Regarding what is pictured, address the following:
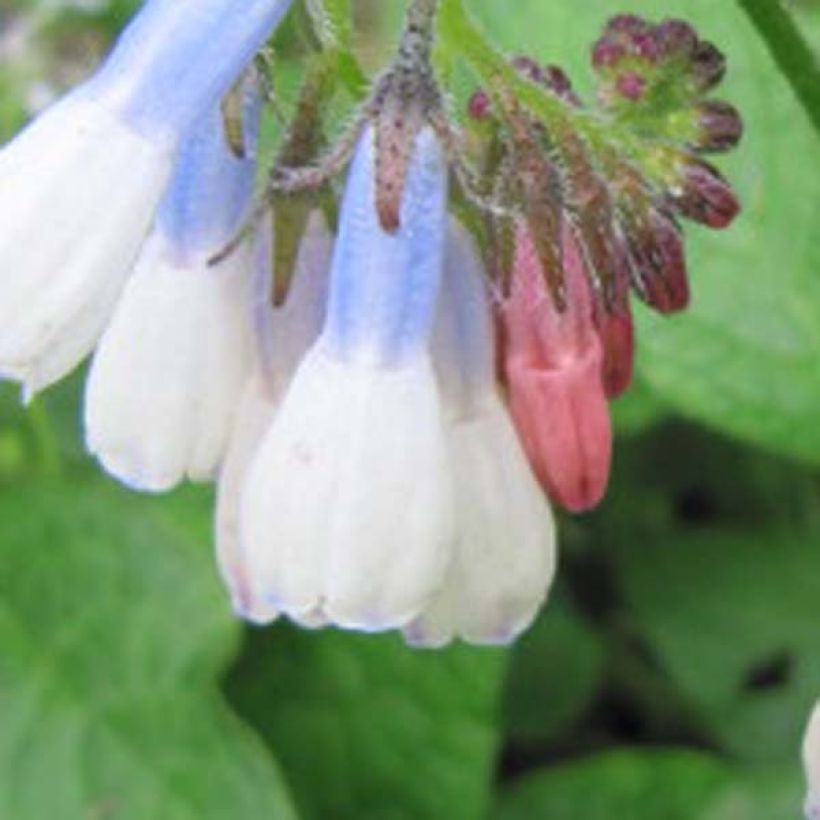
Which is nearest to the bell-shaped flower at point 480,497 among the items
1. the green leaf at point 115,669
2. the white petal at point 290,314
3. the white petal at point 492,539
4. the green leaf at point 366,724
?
the white petal at point 492,539

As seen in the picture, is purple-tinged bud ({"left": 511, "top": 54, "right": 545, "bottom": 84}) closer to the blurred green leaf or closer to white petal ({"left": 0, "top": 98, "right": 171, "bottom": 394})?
white petal ({"left": 0, "top": 98, "right": 171, "bottom": 394})

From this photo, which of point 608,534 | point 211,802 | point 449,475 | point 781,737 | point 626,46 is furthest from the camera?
point 608,534

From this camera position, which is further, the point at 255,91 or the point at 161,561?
the point at 161,561

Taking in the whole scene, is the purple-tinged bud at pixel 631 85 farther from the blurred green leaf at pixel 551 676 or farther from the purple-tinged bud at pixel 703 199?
the blurred green leaf at pixel 551 676

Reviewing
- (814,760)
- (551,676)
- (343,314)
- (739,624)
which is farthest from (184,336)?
(739,624)

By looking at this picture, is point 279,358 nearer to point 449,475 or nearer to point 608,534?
point 449,475

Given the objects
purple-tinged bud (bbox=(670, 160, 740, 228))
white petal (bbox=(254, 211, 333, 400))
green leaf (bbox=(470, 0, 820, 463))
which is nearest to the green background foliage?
green leaf (bbox=(470, 0, 820, 463))

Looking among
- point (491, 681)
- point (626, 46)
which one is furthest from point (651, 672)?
point (626, 46)
